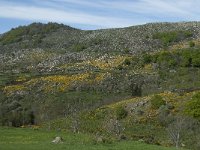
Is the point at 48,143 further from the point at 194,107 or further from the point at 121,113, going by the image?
the point at 121,113

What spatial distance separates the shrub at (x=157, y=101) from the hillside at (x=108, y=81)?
0.11 meters

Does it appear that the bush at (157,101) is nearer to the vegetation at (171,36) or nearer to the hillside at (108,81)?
the hillside at (108,81)

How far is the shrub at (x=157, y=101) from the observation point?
217 ft

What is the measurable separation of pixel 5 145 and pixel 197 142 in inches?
885

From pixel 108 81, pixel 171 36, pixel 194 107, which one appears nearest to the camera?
pixel 194 107

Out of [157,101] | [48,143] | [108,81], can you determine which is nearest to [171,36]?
[108,81]

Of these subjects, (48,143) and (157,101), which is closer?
(48,143)

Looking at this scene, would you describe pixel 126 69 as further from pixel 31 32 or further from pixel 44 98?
pixel 31 32

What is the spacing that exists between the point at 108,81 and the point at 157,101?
100 feet

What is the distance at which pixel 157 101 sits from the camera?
→ 66.9 meters

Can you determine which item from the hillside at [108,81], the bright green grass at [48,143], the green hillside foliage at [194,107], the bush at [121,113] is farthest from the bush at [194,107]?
the bright green grass at [48,143]

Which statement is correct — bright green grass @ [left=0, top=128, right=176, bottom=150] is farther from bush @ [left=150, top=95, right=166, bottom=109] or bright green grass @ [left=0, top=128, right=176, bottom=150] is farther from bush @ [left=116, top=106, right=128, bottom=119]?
bush @ [left=150, top=95, right=166, bottom=109]

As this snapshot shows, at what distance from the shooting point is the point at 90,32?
544ft

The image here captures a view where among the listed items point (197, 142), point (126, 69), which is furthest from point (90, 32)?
point (197, 142)
